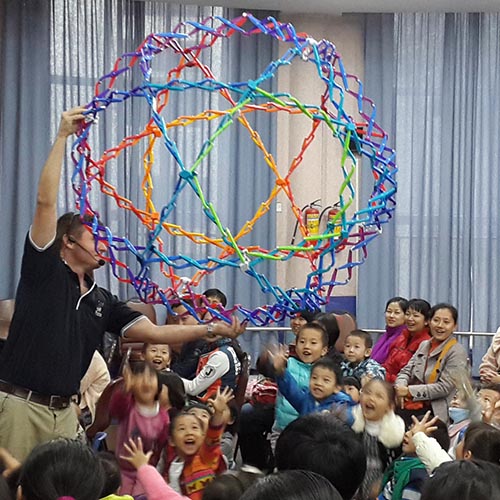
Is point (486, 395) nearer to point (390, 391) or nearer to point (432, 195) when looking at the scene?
point (390, 391)

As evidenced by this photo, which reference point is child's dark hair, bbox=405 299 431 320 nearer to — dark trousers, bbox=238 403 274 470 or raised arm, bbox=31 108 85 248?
dark trousers, bbox=238 403 274 470

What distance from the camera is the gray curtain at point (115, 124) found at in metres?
8.34

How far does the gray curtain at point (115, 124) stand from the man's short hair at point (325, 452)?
604cm

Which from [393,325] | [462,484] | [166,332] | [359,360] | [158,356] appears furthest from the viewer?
[393,325]

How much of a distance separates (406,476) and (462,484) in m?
1.49

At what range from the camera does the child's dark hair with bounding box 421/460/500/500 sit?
6.62 ft

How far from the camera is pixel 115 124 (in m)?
8.59

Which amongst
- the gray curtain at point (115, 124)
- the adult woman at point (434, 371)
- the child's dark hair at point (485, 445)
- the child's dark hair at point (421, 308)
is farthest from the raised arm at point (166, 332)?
the gray curtain at point (115, 124)

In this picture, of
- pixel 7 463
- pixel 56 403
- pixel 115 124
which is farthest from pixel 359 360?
pixel 115 124

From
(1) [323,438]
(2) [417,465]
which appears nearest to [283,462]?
(1) [323,438]

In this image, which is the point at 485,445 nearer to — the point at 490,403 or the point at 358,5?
the point at 490,403

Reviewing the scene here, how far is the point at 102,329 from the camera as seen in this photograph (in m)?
3.71

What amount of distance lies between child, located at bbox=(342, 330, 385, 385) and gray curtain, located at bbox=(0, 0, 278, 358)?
10.8 feet

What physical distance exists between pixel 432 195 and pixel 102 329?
581 centimetres
